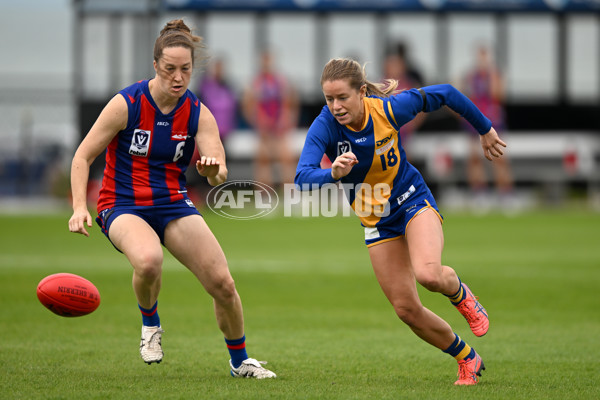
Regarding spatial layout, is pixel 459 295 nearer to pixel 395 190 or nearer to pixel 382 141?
pixel 395 190

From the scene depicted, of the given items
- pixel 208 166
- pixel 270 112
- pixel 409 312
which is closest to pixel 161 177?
pixel 208 166

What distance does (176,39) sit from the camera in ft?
17.7

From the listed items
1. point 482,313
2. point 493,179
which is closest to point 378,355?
point 482,313

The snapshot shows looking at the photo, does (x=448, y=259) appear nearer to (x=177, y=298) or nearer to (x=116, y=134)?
(x=177, y=298)

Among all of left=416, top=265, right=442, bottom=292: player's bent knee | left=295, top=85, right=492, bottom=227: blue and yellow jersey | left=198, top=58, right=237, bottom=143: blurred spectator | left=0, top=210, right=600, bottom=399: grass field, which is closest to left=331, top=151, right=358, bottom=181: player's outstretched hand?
left=295, top=85, right=492, bottom=227: blue and yellow jersey

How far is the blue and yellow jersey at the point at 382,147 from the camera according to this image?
17.5 feet

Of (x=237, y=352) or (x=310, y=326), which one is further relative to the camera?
(x=310, y=326)

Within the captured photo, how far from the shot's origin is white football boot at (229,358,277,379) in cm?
534

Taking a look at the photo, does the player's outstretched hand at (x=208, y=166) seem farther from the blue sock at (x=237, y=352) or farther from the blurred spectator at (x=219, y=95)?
the blurred spectator at (x=219, y=95)

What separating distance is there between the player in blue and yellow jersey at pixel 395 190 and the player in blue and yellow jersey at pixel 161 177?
80 cm

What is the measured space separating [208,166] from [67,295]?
1.23m

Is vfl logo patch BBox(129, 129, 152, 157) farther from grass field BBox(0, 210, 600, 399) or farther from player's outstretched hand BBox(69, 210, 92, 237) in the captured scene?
grass field BBox(0, 210, 600, 399)

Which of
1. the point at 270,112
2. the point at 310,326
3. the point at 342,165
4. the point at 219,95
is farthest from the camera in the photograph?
the point at 270,112

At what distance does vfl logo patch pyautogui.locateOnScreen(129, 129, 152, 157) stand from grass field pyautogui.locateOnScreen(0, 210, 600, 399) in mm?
1362
